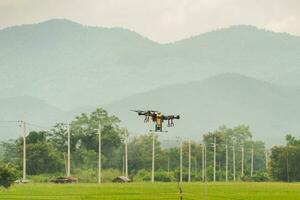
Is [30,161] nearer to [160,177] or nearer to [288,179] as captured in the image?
[160,177]

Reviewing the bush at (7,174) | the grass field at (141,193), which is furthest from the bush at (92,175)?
the bush at (7,174)

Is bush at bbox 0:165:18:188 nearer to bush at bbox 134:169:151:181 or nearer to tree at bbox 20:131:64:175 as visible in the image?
tree at bbox 20:131:64:175

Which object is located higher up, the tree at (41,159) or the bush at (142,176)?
the tree at (41,159)

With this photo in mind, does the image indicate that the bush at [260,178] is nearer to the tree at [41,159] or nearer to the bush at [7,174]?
the tree at [41,159]

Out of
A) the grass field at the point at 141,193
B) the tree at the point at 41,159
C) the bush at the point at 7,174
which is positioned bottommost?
the grass field at the point at 141,193

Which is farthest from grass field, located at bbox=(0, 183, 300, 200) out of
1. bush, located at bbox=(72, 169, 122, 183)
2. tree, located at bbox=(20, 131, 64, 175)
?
bush, located at bbox=(72, 169, 122, 183)

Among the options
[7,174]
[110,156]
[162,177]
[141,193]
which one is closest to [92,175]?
[162,177]

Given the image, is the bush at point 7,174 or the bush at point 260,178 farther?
the bush at point 260,178

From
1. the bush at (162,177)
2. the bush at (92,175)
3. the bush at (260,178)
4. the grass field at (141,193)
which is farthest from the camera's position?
the bush at (260,178)

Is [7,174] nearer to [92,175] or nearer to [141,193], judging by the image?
[141,193]
